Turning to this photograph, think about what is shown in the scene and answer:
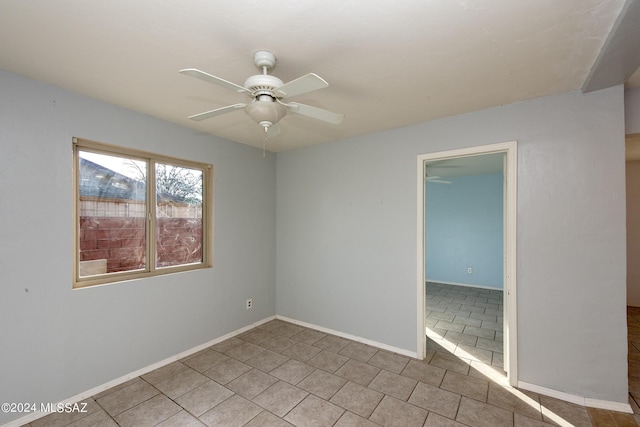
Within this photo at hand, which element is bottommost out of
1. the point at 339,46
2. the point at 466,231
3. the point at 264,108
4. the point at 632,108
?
the point at 466,231

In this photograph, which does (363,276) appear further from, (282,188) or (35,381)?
(35,381)

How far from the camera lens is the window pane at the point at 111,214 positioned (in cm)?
236

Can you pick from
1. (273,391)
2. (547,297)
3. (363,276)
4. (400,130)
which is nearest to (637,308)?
(547,297)

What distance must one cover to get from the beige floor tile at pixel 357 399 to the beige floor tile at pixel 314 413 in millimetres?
81

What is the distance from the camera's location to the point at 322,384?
7.97 ft

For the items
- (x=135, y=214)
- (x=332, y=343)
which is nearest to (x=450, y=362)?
(x=332, y=343)

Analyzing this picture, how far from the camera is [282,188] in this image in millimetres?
4043

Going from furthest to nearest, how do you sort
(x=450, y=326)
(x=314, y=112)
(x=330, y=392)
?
1. (x=450, y=326)
2. (x=330, y=392)
3. (x=314, y=112)

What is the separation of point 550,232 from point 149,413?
346 centimetres

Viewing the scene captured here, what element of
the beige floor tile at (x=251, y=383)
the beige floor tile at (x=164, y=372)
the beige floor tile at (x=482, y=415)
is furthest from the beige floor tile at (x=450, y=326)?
the beige floor tile at (x=164, y=372)

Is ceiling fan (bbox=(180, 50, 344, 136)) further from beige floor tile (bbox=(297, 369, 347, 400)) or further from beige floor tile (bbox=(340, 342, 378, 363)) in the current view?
beige floor tile (bbox=(340, 342, 378, 363))

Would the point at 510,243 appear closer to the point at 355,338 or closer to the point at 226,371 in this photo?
the point at 355,338

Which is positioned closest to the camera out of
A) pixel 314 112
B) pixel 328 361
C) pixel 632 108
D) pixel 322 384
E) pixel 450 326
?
pixel 314 112

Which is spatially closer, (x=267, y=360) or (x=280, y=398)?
(x=280, y=398)
